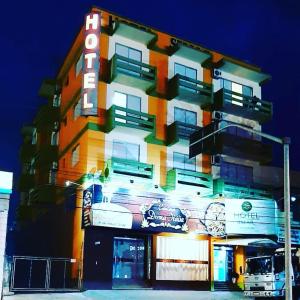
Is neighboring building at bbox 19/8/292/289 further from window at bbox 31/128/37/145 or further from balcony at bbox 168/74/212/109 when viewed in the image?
window at bbox 31/128/37/145

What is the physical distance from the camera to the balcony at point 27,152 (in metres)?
53.3

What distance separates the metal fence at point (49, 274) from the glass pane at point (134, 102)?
10.8m

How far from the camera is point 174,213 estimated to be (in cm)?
3394

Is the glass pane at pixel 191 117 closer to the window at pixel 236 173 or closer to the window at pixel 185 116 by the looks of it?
the window at pixel 185 116

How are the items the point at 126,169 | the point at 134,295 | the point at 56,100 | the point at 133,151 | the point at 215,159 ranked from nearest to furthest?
1. the point at 134,295
2. the point at 126,169
3. the point at 133,151
4. the point at 215,159
5. the point at 56,100

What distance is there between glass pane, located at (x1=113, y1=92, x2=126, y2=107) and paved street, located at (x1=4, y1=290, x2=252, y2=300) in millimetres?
12044

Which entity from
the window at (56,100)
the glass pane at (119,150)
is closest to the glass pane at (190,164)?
the glass pane at (119,150)

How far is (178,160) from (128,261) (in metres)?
7.90

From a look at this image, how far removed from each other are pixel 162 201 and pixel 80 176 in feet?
17.9

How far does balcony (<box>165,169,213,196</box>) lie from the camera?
34812 millimetres

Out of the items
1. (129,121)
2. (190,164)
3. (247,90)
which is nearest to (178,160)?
(190,164)

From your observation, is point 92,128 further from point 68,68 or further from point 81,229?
point 68,68

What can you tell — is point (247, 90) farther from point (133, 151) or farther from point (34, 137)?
point (34, 137)

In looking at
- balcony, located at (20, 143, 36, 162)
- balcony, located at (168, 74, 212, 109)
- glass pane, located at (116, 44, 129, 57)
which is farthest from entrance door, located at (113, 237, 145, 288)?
balcony, located at (20, 143, 36, 162)
